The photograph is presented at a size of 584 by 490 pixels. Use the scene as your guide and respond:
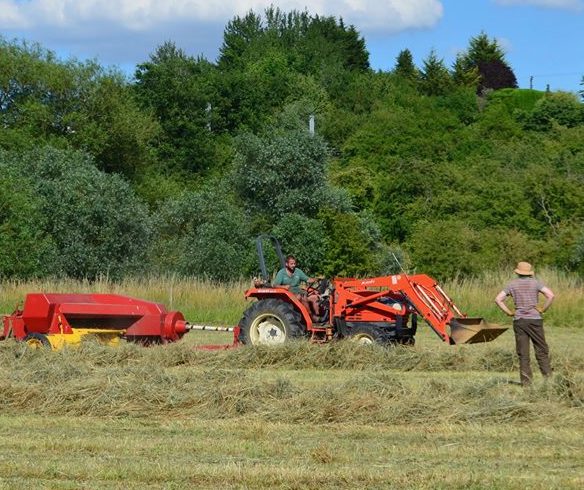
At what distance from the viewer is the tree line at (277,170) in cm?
3791

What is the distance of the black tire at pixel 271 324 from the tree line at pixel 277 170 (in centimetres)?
1649

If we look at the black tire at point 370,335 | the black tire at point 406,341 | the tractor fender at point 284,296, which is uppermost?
the tractor fender at point 284,296

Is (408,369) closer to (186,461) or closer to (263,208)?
(186,461)

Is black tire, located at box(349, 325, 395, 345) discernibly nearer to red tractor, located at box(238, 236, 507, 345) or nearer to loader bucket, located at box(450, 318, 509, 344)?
red tractor, located at box(238, 236, 507, 345)

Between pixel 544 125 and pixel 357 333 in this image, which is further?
pixel 544 125

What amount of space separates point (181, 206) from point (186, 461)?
30771 millimetres

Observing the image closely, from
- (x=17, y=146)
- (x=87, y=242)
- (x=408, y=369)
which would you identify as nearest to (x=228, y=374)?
(x=408, y=369)

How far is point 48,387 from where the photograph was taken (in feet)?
43.5

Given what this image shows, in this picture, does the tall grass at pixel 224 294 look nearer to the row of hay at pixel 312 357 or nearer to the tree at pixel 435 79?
the row of hay at pixel 312 357

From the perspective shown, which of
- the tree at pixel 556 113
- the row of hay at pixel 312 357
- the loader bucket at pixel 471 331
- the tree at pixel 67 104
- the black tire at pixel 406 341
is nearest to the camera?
the row of hay at pixel 312 357

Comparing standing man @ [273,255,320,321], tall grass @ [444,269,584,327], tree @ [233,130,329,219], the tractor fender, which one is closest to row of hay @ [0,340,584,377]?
the tractor fender

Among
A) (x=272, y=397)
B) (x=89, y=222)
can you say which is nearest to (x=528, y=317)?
(x=272, y=397)

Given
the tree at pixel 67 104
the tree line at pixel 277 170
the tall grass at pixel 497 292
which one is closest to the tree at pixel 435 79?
the tree line at pixel 277 170

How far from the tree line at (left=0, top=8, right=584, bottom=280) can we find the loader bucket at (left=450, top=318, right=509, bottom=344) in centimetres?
1860
